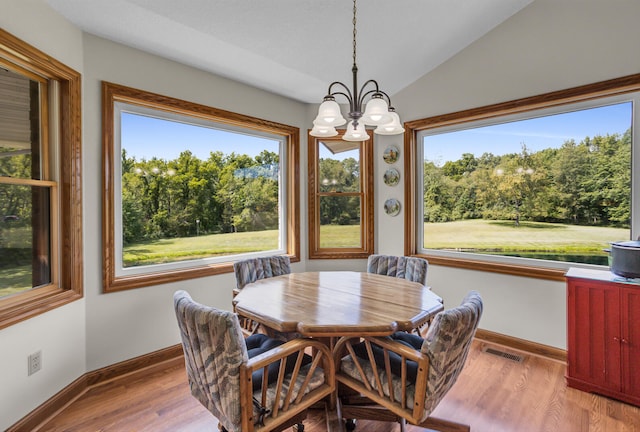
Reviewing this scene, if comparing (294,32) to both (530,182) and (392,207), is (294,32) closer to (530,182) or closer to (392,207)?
(392,207)

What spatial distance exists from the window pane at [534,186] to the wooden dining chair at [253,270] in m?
1.74

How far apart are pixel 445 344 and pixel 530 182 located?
7.57ft

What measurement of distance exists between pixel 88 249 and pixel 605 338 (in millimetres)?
3640

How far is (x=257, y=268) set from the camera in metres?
2.69

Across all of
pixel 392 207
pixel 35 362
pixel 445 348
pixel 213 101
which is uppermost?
pixel 213 101

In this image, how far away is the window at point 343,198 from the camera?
379cm

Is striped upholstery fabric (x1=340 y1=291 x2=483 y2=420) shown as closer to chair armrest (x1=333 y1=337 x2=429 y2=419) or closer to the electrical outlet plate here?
chair armrest (x1=333 y1=337 x2=429 y2=419)

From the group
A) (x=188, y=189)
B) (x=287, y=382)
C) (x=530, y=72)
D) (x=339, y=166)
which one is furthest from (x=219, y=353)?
(x=530, y=72)

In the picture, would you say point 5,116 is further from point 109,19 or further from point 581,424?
point 581,424

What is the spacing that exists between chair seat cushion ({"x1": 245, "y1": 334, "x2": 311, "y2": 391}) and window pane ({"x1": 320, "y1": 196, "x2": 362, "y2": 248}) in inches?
76.7

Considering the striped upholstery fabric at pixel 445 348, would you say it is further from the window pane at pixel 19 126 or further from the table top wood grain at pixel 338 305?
the window pane at pixel 19 126

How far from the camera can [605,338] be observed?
2176mm

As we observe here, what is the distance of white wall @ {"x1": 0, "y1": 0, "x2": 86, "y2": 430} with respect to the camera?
174 cm

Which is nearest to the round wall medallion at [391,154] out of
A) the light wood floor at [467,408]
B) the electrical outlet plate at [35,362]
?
the light wood floor at [467,408]
